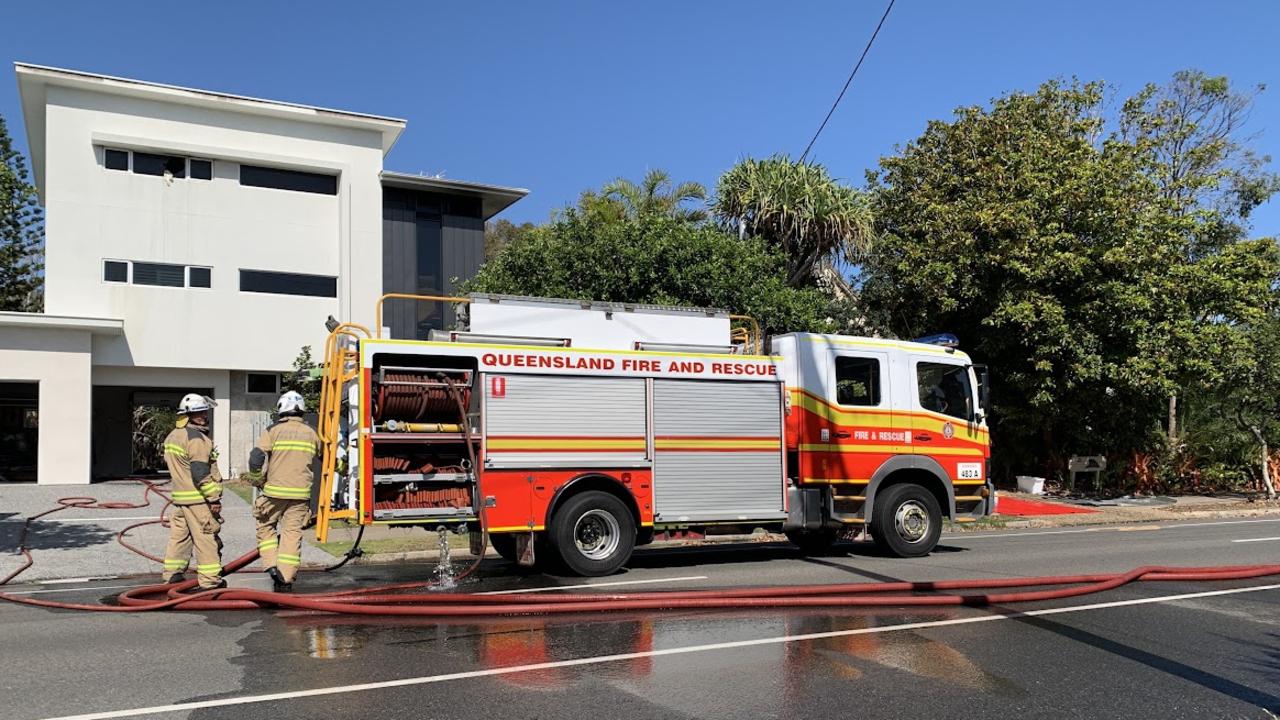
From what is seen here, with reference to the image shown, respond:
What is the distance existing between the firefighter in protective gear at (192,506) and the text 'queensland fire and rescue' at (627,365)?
2.67 metres

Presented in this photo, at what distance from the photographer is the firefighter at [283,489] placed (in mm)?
8727

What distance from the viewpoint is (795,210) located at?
887 inches

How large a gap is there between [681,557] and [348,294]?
1639 centimetres

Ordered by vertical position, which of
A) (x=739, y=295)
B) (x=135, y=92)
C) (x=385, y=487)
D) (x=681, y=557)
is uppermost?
(x=135, y=92)

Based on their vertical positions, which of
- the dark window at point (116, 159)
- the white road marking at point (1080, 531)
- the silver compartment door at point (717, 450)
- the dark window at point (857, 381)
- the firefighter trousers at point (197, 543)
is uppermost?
Answer: the dark window at point (116, 159)

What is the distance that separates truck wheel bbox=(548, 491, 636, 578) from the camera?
966 centimetres

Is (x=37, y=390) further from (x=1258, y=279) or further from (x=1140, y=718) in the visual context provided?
(x=1258, y=279)

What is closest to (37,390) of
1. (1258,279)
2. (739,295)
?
(739,295)

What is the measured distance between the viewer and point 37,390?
21859 mm

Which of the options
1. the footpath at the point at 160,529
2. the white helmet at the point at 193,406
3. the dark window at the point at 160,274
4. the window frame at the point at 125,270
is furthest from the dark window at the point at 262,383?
the white helmet at the point at 193,406

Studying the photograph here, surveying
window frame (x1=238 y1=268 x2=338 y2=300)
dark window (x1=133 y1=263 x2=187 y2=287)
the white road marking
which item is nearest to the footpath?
the white road marking

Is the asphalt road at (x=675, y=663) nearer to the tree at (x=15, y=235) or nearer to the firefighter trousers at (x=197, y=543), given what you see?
the firefighter trousers at (x=197, y=543)

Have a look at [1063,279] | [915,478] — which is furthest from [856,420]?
[1063,279]

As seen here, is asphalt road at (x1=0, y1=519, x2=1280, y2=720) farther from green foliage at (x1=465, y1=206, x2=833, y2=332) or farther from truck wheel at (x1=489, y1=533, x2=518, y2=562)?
green foliage at (x1=465, y1=206, x2=833, y2=332)
